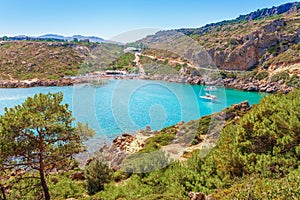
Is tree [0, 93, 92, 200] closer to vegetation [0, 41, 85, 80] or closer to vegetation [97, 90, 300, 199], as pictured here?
vegetation [97, 90, 300, 199]

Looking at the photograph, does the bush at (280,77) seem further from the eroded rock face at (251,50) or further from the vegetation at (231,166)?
the vegetation at (231,166)

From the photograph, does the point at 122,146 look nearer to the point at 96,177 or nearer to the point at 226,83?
the point at 96,177

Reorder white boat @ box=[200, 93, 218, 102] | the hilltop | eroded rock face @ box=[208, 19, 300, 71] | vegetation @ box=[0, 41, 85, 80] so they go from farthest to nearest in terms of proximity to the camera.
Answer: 1. vegetation @ box=[0, 41, 85, 80]
2. eroded rock face @ box=[208, 19, 300, 71]
3. the hilltop
4. white boat @ box=[200, 93, 218, 102]

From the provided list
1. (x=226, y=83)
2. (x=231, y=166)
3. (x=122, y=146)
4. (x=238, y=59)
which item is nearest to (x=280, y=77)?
(x=226, y=83)

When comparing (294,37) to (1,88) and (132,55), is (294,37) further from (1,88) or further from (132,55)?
(1,88)

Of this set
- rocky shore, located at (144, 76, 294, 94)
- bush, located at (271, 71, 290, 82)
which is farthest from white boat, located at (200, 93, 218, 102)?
bush, located at (271, 71, 290, 82)

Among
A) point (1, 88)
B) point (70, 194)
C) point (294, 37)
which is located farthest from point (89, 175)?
point (294, 37)
